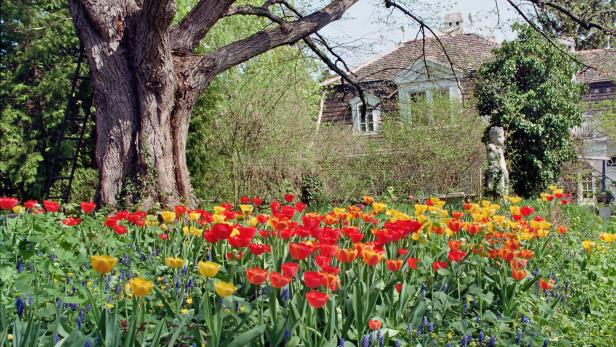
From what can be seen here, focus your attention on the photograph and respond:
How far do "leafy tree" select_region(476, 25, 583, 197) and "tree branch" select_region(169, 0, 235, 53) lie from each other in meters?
8.24

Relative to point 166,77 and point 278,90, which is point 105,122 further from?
point 278,90

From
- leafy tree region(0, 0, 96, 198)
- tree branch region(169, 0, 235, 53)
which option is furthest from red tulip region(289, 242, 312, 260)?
leafy tree region(0, 0, 96, 198)

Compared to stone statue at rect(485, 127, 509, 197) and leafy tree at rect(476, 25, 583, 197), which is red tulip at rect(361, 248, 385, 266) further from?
leafy tree at rect(476, 25, 583, 197)

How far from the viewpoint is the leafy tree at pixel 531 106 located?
15.1 metres

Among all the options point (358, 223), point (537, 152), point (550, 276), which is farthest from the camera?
point (537, 152)

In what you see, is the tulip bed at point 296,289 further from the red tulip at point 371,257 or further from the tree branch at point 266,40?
the tree branch at point 266,40

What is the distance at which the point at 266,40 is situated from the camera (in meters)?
8.47

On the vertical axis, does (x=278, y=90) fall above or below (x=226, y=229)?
above

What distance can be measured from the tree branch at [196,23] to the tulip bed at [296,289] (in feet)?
13.1

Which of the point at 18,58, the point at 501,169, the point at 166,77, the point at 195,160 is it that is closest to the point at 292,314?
the point at 166,77

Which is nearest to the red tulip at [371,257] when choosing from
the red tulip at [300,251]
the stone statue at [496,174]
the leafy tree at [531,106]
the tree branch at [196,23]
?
the red tulip at [300,251]

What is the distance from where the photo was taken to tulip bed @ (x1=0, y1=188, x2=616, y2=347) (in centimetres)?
239

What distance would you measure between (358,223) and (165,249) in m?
1.80

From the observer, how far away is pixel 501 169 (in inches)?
485
